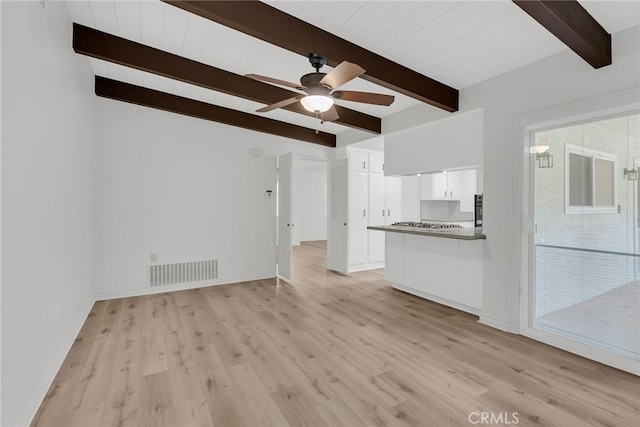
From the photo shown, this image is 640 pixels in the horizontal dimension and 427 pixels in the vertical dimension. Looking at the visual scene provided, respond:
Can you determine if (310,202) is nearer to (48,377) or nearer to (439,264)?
(439,264)

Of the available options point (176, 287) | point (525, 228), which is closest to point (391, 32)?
point (525, 228)

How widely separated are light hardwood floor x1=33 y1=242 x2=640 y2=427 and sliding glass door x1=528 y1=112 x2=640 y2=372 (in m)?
0.31

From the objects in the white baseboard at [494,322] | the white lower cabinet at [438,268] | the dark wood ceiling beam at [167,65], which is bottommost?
the white baseboard at [494,322]

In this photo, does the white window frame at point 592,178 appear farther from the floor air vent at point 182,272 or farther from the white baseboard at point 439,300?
the floor air vent at point 182,272

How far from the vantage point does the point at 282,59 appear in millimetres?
3049

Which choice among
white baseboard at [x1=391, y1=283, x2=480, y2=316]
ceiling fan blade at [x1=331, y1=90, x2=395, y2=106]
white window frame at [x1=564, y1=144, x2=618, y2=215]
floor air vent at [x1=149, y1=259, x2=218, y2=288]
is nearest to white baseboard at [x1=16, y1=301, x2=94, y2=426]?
floor air vent at [x1=149, y1=259, x2=218, y2=288]

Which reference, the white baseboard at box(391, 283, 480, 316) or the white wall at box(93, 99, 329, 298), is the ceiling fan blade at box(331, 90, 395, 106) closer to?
the white baseboard at box(391, 283, 480, 316)

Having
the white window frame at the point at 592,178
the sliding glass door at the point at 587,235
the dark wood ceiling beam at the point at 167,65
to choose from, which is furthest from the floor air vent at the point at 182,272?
the white window frame at the point at 592,178

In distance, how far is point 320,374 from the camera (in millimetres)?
2285

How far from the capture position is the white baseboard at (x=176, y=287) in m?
4.23

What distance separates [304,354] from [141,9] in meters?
3.14

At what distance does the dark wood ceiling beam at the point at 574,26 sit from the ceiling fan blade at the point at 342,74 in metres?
0.98

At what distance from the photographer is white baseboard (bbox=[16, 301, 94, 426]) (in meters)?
1.73

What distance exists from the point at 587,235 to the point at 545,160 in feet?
2.48
